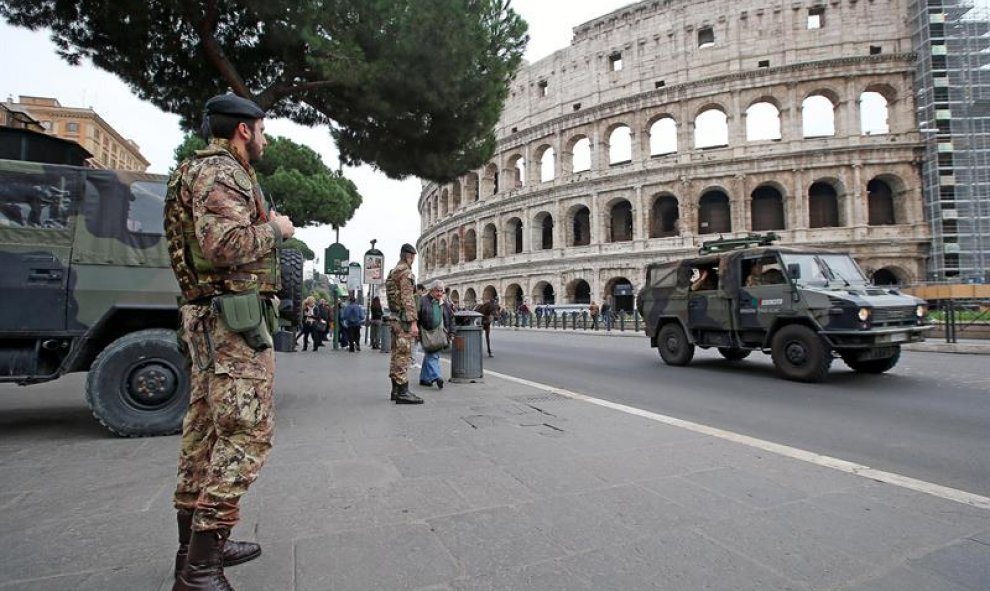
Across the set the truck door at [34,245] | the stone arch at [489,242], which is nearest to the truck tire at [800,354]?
the truck door at [34,245]

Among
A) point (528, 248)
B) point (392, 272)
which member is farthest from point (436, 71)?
point (528, 248)

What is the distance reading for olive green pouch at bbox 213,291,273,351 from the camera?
1943mm

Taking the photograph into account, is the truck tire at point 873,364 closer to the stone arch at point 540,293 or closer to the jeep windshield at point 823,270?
the jeep windshield at point 823,270

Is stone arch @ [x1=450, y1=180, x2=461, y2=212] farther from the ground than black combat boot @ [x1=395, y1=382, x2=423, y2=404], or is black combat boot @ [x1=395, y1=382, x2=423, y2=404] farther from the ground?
stone arch @ [x1=450, y1=180, x2=461, y2=212]

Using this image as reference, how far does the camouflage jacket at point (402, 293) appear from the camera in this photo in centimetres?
632

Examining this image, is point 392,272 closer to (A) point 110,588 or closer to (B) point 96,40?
(A) point 110,588

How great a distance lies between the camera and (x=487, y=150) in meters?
12.4

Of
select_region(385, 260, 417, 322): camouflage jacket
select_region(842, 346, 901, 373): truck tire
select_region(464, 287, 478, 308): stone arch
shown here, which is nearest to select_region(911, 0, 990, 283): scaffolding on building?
select_region(842, 346, 901, 373): truck tire

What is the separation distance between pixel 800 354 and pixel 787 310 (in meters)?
0.70

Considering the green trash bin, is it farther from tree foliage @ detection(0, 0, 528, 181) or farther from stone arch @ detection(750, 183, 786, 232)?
stone arch @ detection(750, 183, 786, 232)

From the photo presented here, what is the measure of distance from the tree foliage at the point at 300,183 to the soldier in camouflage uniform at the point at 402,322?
22.4 meters

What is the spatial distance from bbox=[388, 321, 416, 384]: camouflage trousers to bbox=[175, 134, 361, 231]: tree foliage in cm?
2264

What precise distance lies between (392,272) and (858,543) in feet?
17.7

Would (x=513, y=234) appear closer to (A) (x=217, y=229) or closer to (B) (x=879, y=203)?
(B) (x=879, y=203)
